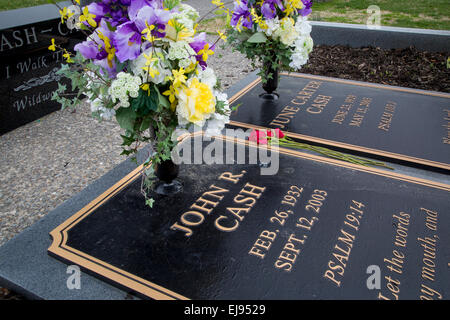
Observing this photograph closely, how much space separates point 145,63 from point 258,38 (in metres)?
2.07

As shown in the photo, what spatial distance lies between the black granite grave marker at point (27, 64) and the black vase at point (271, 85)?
2.93 metres

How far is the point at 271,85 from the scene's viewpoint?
13.0ft

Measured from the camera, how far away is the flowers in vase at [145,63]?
5.55 feet

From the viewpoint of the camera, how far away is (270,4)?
3.39 meters

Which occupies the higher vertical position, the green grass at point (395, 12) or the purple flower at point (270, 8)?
the purple flower at point (270, 8)

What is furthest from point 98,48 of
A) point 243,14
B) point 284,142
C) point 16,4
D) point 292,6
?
point 16,4

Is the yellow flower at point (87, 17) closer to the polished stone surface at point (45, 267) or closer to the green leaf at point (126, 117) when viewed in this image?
the green leaf at point (126, 117)

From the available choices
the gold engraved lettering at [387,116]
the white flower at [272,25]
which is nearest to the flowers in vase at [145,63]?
the white flower at [272,25]

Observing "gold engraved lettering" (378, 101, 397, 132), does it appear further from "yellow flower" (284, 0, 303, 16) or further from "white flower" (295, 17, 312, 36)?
"yellow flower" (284, 0, 303, 16)

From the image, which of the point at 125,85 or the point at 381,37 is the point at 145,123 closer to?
the point at 125,85

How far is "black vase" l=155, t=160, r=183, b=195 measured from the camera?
239 cm

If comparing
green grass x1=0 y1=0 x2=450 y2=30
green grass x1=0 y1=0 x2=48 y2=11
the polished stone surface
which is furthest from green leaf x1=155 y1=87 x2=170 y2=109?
green grass x1=0 y1=0 x2=48 y2=11

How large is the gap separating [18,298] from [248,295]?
1436 millimetres
